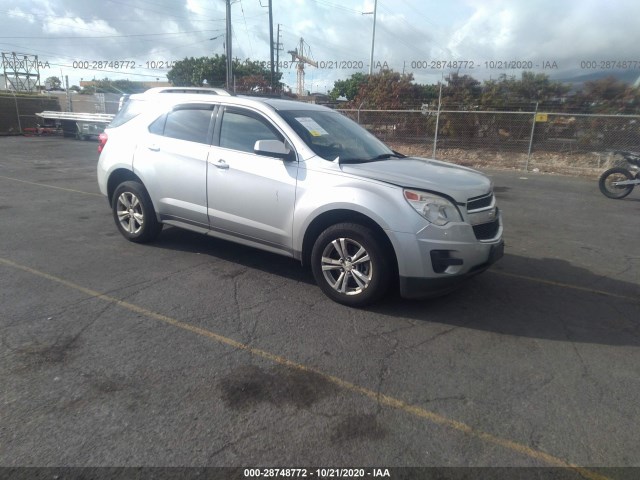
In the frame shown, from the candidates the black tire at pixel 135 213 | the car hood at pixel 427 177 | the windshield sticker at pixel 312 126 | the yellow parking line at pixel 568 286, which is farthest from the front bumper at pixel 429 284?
the black tire at pixel 135 213

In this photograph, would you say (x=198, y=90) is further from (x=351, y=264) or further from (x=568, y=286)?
(x=568, y=286)

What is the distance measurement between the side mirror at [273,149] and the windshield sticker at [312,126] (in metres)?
0.40

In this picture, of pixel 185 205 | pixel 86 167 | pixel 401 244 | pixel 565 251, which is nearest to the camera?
pixel 401 244

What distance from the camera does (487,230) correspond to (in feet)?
14.5

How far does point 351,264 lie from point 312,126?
1.57 metres

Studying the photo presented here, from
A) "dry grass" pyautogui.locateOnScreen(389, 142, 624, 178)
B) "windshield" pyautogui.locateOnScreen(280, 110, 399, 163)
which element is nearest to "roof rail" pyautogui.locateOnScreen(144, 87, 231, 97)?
"windshield" pyautogui.locateOnScreen(280, 110, 399, 163)

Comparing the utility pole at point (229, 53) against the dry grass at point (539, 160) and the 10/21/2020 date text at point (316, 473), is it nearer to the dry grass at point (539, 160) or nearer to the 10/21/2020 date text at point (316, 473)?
the dry grass at point (539, 160)

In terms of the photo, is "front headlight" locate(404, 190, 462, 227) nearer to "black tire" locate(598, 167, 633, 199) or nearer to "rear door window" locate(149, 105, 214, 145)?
"rear door window" locate(149, 105, 214, 145)

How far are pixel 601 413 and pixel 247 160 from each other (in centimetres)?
360

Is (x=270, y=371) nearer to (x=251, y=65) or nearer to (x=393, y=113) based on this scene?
(x=393, y=113)

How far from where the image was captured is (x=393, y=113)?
67.3 ft

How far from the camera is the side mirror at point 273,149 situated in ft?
14.6

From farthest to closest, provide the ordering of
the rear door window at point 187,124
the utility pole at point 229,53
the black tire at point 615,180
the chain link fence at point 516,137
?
the utility pole at point 229,53 < the chain link fence at point 516,137 < the black tire at point 615,180 < the rear door window at point 187,124

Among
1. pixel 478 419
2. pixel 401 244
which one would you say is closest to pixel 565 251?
pixel 401 244
